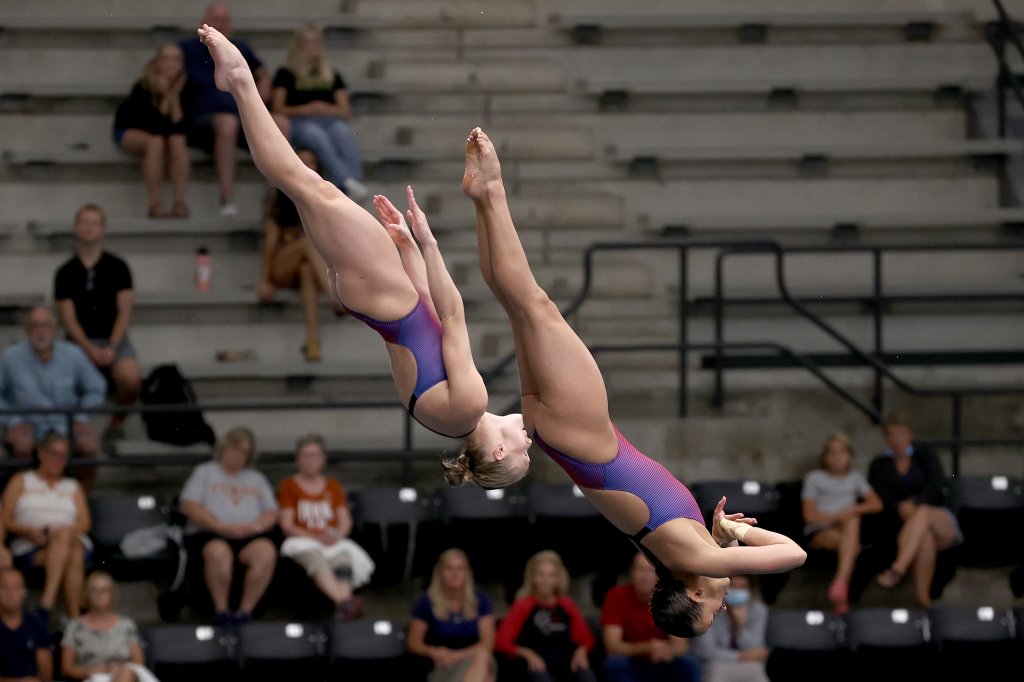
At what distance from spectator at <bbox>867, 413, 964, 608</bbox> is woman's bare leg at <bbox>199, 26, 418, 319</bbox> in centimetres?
435

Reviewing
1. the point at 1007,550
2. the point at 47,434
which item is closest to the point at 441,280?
the point at 47,434

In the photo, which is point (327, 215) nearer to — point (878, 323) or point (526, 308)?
point (526, 308)

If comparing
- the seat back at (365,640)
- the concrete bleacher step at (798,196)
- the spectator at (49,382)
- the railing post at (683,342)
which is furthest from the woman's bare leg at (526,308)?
the concrete bleacher step at (798,196)

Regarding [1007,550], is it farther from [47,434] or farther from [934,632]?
[47,434]

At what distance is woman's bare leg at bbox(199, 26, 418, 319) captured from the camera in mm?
5289

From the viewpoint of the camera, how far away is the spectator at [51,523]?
8461 millimetres

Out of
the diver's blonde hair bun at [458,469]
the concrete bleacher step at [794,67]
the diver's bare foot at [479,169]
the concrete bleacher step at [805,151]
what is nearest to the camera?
the diver's bare foot at [479,169]

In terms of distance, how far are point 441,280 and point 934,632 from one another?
4.55m

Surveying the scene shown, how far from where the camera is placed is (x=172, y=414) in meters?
9.36

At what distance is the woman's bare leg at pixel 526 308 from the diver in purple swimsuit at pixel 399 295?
6.3 inches

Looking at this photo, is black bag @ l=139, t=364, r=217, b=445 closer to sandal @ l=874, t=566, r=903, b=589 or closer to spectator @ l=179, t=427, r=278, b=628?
spectator @ l=179, t=427, r=278, b=628

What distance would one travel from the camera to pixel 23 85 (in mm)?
10844

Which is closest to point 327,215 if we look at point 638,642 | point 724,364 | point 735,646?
point 638,642

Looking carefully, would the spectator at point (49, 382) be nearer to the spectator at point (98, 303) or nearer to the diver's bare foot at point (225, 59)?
the spectator at point (98, 303)
